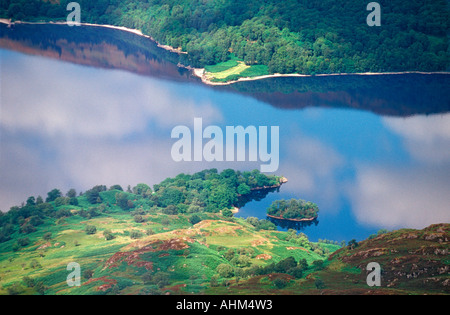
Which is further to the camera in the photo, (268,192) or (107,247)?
(268,192)

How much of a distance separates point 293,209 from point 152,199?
822 cm

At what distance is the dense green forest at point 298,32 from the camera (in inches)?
2928

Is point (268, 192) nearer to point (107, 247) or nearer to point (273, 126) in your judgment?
point (273, 126)

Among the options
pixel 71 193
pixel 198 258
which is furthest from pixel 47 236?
pixel 198 258

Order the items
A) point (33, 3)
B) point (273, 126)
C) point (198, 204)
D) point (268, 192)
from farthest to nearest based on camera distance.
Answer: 1. point (33, 3)
2. point (273, 126)
3. point (268, 192)
4. point (198, 204)

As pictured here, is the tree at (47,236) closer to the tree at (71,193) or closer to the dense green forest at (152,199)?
the dense green forest at (152,199)

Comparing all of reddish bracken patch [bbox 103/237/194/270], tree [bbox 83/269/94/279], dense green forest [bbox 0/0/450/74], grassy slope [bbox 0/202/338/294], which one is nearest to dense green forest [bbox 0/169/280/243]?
grassy slope [bbox 0/202/338/294]

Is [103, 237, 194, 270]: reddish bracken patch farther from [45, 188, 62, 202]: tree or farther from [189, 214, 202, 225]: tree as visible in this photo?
[45, 188, 62, 202]: tree

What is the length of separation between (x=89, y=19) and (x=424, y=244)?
52818 mm

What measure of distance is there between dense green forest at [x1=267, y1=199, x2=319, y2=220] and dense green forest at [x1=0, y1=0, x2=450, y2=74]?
24.9m

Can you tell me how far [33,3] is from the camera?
80875mm

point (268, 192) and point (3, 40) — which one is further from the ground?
point (3, 40)

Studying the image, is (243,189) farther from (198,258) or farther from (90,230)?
(198,258)

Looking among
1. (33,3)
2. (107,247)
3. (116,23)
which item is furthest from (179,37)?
(107,247)
